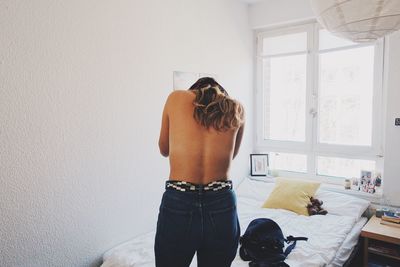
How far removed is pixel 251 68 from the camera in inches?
144

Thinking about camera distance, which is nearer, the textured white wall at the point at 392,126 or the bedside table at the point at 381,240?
the bedside table at the point at 381,240

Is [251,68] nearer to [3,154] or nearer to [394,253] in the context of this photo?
[394,253]

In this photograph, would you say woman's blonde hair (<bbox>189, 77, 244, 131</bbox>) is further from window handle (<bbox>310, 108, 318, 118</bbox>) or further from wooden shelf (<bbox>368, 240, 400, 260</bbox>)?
window handle (<bbox>310, 108, 318, 118</bbox>)

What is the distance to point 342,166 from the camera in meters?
3.16

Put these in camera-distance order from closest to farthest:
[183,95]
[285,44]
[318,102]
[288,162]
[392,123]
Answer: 1. [183,95]
2. [392,123]
3. [318,102]
4. [285,44]
5. [288,162]

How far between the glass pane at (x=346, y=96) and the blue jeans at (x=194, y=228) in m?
2.26

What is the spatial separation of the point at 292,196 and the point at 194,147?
1854 millimetres

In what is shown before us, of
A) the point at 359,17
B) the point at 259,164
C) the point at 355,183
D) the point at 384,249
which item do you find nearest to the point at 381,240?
the point at 384,249

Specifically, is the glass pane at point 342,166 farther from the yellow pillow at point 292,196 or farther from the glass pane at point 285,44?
the glass pane at point 285,44

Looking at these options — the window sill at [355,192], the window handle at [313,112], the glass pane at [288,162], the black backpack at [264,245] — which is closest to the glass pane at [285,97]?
the window handle at [313,112]

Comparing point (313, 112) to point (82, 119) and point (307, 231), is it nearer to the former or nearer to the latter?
point (307, 231)

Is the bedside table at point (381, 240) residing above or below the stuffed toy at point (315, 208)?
below

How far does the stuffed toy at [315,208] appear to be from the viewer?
8.85 ft

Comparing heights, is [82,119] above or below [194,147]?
above
